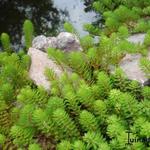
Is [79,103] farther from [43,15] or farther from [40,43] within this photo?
[43,15]

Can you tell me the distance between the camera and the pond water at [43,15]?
661cm

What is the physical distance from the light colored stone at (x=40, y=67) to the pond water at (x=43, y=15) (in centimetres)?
144

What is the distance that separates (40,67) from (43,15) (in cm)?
237

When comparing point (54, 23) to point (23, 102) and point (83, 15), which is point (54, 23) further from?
point (23, 102)

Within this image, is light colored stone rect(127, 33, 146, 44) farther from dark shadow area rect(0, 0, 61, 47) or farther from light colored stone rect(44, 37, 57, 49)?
dark shadow area rect(0, 0, 61, 47)

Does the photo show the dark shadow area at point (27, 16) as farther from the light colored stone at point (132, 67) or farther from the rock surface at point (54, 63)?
the light colored stone at point (132, 67)

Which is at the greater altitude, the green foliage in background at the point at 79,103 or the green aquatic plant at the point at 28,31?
the green aquatic plant at the point at 28,31

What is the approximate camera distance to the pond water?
661 cm

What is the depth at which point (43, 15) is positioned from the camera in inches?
274

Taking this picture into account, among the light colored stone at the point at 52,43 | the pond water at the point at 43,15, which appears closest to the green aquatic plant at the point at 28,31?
the light colored stone at the point at 52,43

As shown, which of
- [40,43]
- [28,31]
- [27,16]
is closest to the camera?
[40,43]

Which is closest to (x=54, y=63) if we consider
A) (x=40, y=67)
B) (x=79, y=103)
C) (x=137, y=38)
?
(x=40, y=67)

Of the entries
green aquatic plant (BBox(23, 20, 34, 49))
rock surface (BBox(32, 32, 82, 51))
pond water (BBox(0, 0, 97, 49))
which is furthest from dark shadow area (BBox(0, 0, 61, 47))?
rock surface (BBox(32, 32, 82, 51))

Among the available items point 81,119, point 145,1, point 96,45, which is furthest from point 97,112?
point 145,1
